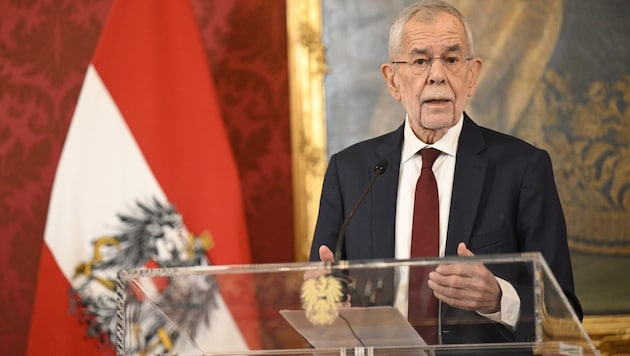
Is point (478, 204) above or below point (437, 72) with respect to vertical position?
below

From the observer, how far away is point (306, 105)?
11.7 ft

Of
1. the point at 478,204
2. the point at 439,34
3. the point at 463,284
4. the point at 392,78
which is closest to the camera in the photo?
the point at 463,284

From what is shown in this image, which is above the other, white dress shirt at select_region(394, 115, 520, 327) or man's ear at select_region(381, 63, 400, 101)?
man's ear at select_region(381, 63, 400, 101)

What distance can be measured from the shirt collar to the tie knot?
0.01 m

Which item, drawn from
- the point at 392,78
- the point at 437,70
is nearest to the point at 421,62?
the point at 437,70

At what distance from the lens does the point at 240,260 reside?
334 cm

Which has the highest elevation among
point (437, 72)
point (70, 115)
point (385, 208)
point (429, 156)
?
point (70, 115)

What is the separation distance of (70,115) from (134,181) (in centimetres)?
61

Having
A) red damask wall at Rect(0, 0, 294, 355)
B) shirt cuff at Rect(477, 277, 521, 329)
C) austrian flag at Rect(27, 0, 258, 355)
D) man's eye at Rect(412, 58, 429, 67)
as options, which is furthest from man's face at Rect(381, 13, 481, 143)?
red damask wall at Rect(0, 0, 294, 355)

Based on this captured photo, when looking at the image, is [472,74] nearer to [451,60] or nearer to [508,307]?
[451,60]

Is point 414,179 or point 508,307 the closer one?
point 508,307

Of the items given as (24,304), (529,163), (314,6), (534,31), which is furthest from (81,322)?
(534,31)

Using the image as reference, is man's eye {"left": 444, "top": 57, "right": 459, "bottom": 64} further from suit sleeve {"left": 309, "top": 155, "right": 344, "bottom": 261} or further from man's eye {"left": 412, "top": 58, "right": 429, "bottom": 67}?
suit sleeve {"left": 309, "top": 155, "right": 344, "bottom": 261}

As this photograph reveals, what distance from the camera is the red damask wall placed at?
12.1ft
